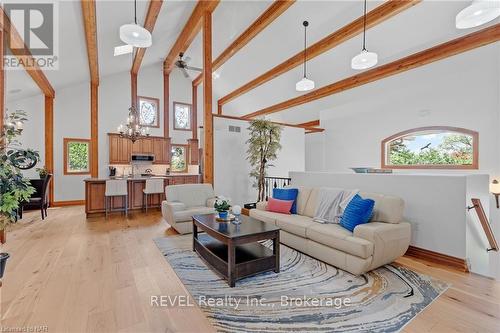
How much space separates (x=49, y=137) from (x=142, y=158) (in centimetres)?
255

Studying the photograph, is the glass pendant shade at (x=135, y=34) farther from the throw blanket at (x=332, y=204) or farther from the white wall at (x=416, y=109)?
the white wall at (x=416, y=109)

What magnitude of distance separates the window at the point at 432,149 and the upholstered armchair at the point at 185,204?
15.3 feet

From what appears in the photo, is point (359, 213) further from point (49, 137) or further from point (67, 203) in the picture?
point (49, 137)

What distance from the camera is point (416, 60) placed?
4934 millimetres

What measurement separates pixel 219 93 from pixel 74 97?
202 inches

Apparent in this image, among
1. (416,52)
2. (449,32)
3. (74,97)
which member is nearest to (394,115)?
(416,52)

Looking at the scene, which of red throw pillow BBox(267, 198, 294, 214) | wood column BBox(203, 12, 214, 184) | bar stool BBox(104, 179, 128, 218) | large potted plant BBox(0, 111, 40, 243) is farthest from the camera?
bar stool BBox(104, 179, 128, 218)

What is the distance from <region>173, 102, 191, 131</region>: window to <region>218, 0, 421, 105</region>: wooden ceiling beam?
124 inches

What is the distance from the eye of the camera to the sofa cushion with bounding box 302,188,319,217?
12.2 ft

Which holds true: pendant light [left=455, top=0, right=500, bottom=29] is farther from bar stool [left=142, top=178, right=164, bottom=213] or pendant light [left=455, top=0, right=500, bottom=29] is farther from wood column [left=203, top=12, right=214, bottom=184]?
bar stool [left=142, top=178, right=164, bottom=213]

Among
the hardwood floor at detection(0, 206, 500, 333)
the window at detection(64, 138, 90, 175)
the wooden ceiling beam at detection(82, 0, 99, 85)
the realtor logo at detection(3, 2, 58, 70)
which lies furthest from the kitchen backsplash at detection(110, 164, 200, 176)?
the hardwood floor at detection(0, 206, 500, 333)

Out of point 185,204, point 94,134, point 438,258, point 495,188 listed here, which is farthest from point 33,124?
point 495,188

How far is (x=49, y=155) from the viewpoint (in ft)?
22.6

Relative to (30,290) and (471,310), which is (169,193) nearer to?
(30,290)
